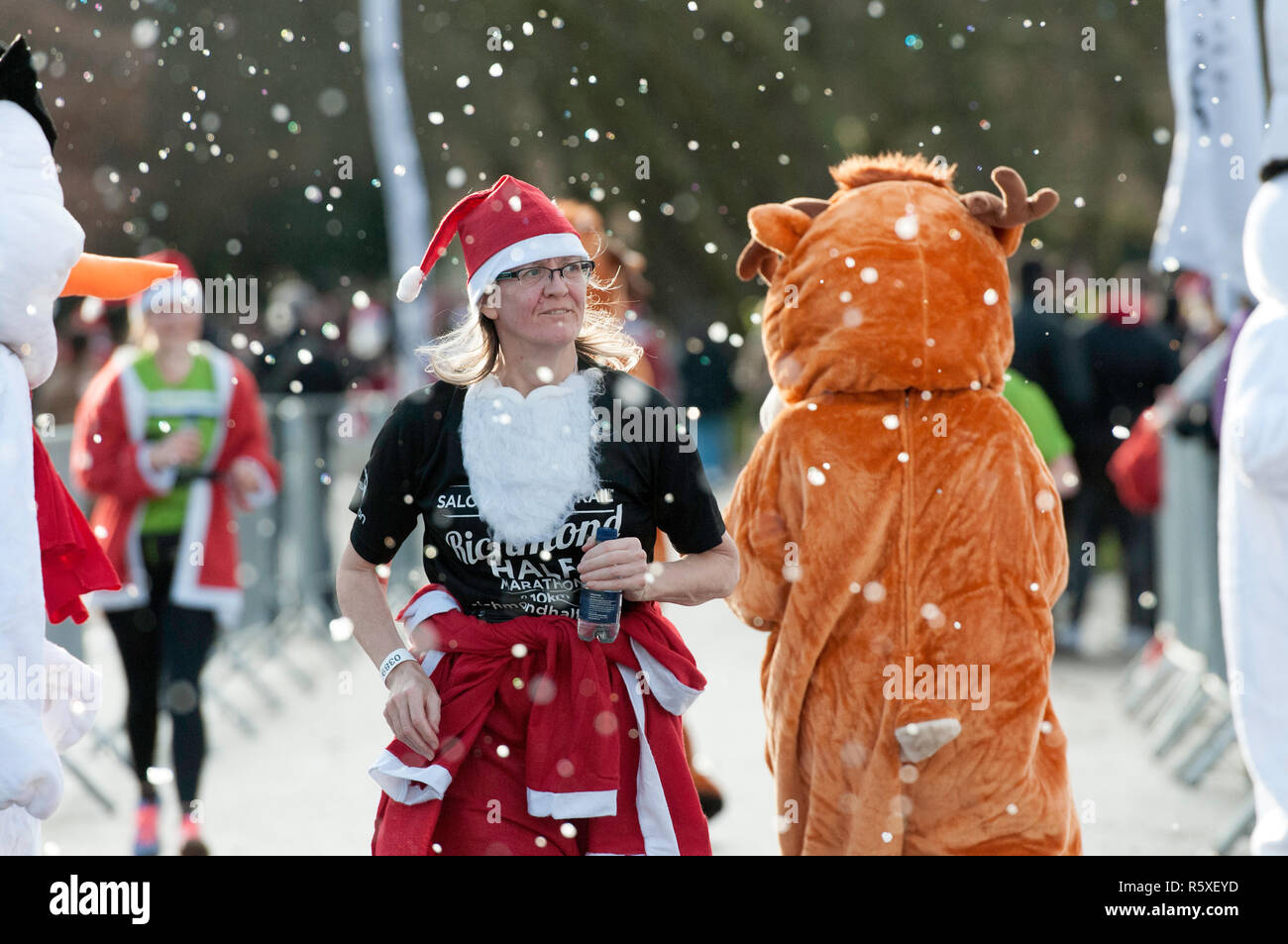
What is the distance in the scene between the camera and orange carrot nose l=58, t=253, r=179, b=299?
11.9ft

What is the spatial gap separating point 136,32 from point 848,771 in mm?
11813

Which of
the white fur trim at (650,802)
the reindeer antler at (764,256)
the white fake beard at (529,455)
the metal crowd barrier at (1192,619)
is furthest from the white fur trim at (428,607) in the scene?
the metal crowd barrier at (1192,619)

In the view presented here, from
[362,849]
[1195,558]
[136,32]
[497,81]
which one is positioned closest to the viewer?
[362,849]

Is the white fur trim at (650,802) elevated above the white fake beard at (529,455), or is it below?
below

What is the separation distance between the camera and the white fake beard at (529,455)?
317cm

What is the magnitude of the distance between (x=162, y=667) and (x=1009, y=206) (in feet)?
11.6

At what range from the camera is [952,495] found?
373cm

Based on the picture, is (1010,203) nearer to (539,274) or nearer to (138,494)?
(539,274)

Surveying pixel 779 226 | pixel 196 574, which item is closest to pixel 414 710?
pixel 779 226

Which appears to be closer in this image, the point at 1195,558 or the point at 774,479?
the point at 774,479

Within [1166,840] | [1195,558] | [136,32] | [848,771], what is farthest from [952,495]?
[136,32]

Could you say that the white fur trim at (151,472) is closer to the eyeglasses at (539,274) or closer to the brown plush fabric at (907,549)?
the brown plush fabric at (907,549)

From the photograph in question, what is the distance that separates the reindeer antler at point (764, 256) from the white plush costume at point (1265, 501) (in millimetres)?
1117

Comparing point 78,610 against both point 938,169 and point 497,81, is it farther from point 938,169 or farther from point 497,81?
point 497,81
